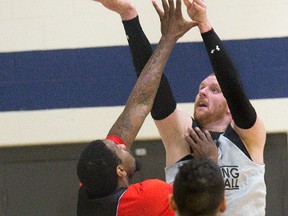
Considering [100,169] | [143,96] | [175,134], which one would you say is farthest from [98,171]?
[175,134]

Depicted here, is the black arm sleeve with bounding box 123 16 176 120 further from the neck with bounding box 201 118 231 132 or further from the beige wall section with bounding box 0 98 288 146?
the beige wall section with bounding box 0 98 288 146

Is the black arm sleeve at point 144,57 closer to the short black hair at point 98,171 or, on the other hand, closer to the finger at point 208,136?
the finger at point 208,136

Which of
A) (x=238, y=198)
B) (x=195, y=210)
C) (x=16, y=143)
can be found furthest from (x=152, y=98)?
(x=16, y=143)

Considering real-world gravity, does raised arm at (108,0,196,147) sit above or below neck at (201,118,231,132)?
above

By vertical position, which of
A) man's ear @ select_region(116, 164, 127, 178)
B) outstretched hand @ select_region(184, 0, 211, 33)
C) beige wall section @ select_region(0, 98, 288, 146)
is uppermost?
outstretched hand @ select_region(184, 0, 211, 33)

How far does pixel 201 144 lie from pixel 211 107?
0.95 ft

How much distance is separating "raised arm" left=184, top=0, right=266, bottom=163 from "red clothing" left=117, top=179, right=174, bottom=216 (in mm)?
559

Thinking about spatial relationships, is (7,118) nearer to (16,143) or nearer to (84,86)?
(16,143)

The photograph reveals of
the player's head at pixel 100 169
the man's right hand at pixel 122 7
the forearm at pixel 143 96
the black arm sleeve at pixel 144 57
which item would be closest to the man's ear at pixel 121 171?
the player's head at pixel 100 169

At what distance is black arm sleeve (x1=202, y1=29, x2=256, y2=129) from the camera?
108 inches

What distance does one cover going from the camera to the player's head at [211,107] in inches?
120

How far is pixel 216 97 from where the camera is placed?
3.06m

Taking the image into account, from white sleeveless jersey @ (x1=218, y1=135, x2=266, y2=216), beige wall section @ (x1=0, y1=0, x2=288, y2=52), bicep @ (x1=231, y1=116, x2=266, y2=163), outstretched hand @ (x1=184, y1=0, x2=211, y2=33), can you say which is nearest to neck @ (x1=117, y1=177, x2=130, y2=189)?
white sleeveless jersey @ (x1=218, y1=135, x2=266, y2=216)

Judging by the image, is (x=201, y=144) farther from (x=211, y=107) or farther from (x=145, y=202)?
(x=145, y=202)
